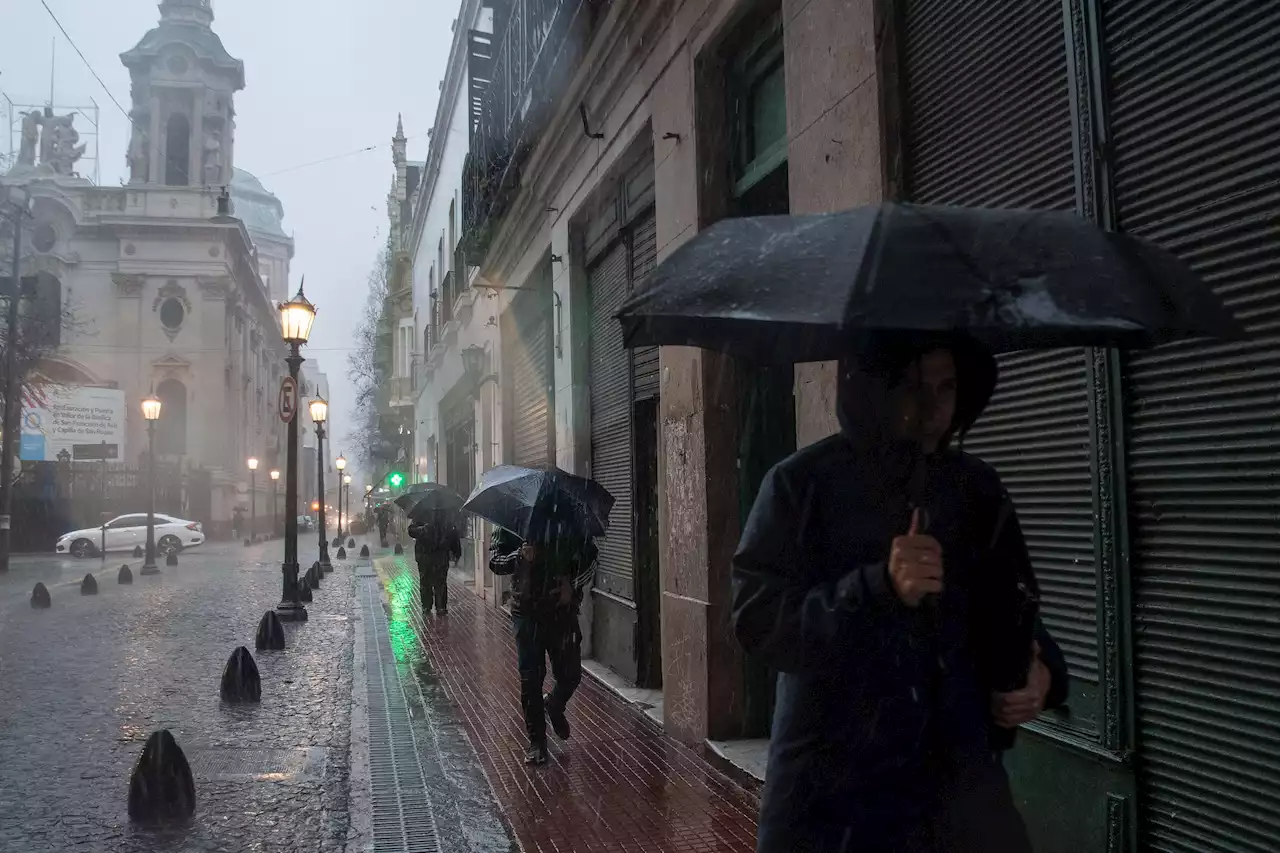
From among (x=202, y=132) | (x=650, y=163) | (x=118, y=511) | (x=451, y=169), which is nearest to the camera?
(x=650, y=163)

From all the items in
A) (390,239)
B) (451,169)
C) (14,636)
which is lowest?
(14,636)

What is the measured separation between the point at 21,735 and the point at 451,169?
57.5 feet

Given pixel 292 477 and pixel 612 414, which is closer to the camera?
pixel 612 414

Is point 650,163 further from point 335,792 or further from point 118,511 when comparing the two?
point 118,511

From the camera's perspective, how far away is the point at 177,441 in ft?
182

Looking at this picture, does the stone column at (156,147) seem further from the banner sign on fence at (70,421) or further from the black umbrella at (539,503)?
the black umbrella at (539,503)

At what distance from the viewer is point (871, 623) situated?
209 centimetres

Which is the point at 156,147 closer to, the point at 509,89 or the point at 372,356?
the point at 372,356

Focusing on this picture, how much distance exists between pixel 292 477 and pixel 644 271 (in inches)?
333

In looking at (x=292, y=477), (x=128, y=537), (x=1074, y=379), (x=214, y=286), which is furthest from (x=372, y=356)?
(x=1074, y=379)

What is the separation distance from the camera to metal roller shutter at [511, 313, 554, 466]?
12.6m

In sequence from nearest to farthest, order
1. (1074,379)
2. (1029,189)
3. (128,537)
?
(1074,379) → (1029,189) → (128,537)

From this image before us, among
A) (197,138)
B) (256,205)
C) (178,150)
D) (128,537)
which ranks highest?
(256,205)

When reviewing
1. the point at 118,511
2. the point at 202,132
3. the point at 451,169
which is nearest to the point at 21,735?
the point at 451,169
